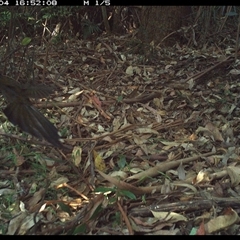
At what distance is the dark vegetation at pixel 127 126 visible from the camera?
169 cm

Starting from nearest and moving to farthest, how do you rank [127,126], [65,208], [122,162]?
1. [65,208]
2. [122,162]
3. [127,126]

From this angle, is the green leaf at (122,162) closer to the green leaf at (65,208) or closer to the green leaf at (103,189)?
the green leaf at (103,189)

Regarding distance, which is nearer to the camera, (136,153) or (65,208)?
(65,208)

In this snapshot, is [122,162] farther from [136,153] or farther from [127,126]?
[127,126]

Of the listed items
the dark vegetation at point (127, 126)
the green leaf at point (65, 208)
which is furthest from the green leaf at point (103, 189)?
the green leaf at point (65, 208)

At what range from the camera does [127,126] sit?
2.48m

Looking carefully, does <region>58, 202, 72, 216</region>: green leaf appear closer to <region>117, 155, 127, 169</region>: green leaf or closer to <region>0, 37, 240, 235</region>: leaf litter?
<region>0, 37, 240, 235</region>: leaf litter

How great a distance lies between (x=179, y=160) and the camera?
2094 mm

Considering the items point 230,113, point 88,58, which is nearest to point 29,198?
point 230,113

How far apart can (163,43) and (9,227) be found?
233 centimetres

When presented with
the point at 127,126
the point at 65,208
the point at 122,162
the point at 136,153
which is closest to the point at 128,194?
the point at 65,208

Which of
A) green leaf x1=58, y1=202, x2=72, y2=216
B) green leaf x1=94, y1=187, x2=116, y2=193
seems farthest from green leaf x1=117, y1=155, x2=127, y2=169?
green leaf x1=58, y1=202, x2=72, y2=216

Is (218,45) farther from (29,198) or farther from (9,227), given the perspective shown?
(9,227)

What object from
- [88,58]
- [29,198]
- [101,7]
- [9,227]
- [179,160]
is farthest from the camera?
[101,7]
